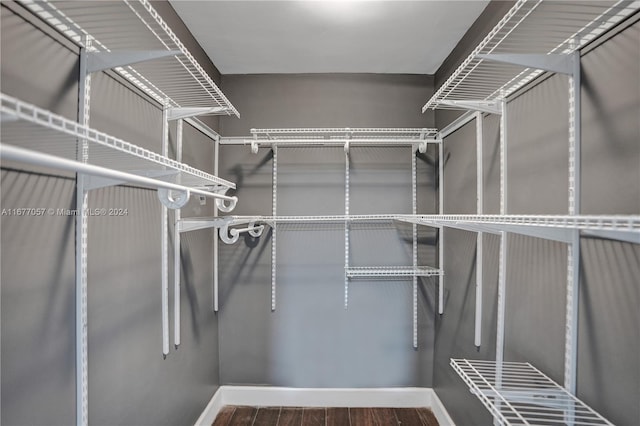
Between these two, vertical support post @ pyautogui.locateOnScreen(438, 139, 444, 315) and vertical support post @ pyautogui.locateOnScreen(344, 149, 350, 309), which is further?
vertical support post @ pyautogui.locateOnScreen(344, 149, 350, 309)

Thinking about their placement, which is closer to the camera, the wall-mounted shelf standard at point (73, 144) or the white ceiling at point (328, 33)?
the wall-mounted shelf standard at point (73, 144)

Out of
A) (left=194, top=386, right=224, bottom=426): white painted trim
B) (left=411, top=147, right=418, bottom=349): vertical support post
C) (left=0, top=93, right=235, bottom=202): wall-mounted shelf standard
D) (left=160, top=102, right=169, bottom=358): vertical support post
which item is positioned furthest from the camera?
(left=411, top=147, right=418, bottom=349): vertical support post

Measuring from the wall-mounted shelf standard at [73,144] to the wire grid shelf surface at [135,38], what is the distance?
0.36 metres

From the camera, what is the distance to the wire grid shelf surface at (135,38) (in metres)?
0.85

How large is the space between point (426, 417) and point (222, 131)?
231cm

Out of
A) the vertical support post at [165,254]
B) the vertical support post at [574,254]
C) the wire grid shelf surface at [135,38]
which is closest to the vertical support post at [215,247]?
the wire grid shelf surface at [135,38]

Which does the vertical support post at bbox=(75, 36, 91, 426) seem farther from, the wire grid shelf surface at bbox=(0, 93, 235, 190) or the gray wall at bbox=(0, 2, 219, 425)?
the wire grid shelf surface at bbox=(0, 93, 235, 190)

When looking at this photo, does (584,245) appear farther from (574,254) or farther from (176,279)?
(176,279)

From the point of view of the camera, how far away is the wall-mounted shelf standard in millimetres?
460

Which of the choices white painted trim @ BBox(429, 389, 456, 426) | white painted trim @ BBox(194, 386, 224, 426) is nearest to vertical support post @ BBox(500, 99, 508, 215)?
white painted trim @ BBox(429, 389, 456, 426)

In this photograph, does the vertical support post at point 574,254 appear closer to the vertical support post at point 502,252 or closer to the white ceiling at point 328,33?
the vertical support post at point 502,252

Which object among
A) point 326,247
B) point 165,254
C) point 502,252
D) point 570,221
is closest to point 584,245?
point 570,221

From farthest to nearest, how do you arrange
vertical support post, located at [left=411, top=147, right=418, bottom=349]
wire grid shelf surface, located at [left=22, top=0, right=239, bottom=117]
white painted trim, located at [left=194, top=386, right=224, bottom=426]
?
vertical support post, located at [left=411, top=147, right=418, bottom=349]
white painted trim, located at [left=194, top=386, right=224, bottom=426]
wire grid shelf surface, located at [left=22, top=0, right=239, bottom=117]

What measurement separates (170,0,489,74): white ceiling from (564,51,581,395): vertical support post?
2.65ft
